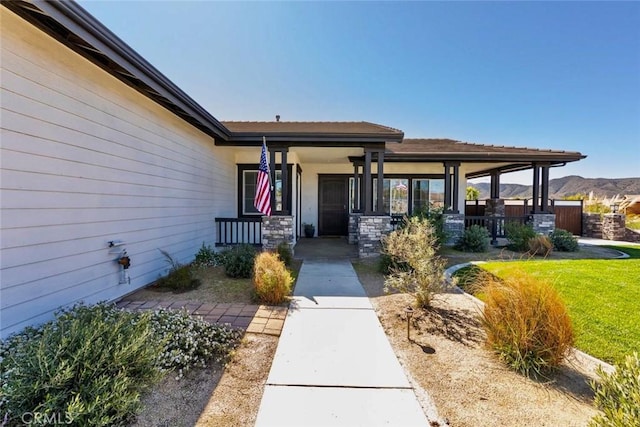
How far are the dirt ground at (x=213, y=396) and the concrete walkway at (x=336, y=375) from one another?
115 millimetres

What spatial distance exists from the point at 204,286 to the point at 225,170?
4774 millimetres

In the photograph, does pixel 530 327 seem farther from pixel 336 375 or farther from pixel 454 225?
pixel 454 225

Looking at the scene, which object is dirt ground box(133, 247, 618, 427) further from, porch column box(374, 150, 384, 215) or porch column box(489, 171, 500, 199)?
porch column box(489, 171, 500, 199)

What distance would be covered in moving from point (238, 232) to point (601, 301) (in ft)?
26.0

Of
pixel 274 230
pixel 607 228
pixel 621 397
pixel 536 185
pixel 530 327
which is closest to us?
pixel 621 397

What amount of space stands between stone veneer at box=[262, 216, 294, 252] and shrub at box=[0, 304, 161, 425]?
16.7 ft

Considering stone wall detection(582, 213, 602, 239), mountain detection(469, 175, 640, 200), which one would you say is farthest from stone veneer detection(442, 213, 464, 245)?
mountain detection(469, 175, 640, 200)

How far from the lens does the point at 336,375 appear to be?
2.62m

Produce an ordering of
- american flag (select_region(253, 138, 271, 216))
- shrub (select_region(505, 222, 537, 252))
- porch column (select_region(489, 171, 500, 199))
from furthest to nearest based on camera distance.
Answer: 1. porch column (select_region(489, 171, 500, 199))
2. shrub (select_region(505, 222, 537, 252))
3. american flag (select_region(253, 138, 271, 216))

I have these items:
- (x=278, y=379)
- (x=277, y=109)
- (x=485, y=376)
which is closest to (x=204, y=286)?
(x=278, y=379)

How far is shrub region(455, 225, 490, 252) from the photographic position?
27.1 ft

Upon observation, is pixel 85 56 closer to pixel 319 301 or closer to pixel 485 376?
pixel 319 301

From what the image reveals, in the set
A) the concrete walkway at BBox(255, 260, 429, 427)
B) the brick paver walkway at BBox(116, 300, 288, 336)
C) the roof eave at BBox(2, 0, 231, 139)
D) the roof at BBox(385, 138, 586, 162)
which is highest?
the roof eave at BBox(2, 0, 231, 139)

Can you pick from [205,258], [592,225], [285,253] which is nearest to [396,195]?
[285,253]
